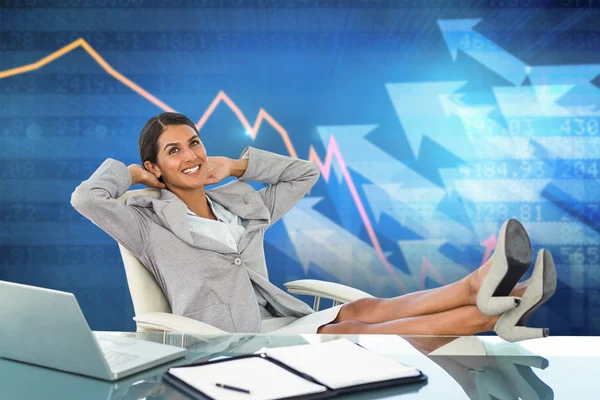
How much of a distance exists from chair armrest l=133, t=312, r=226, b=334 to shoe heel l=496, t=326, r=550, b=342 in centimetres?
74

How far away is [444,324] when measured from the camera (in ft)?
6.06

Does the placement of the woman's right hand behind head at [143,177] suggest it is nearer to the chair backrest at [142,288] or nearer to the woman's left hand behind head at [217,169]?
the woman's left hand behind head at [217,169]

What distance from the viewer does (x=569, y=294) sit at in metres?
4.48

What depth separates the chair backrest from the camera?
224 centimetres

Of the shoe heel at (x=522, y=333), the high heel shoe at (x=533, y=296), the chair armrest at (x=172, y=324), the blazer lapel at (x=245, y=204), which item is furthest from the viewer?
the blazer lapel at (x=245, y=204)

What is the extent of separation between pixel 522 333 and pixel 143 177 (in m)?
1.47

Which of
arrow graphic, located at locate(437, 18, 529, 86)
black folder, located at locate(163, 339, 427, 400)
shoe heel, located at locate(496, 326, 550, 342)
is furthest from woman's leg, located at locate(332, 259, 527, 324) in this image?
arrow graphic, located at locate(437, 18, 529, 86)

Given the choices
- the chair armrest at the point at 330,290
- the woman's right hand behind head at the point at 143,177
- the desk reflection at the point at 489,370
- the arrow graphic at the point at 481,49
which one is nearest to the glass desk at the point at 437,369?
the desk reflection at the point at 489,370

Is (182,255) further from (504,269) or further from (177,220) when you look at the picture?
(504,269)

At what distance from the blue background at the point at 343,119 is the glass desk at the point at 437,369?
9.78 feet

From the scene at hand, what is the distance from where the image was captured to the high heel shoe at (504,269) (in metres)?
1.70

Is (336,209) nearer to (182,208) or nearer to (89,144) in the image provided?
(89,144)

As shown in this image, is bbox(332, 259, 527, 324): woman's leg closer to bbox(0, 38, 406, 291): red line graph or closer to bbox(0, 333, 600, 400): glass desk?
bbox(0, 333, 600, 400): glass desk

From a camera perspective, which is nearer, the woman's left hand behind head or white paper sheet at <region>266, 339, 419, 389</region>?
white paper sheet at <region>266, 339, 419, 389</region>
